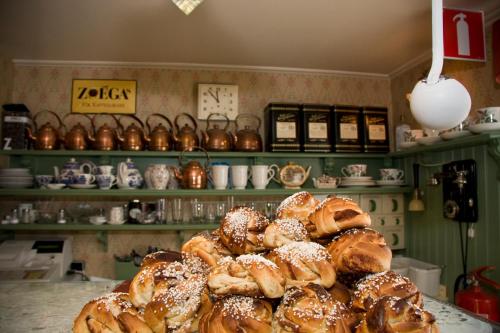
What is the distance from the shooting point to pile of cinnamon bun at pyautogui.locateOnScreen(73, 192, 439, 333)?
0.43 m

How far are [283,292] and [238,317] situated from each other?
0.08 metres

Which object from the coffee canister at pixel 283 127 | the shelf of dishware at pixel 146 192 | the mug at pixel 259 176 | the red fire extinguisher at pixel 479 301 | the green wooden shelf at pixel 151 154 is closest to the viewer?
the red fire extinguisher at pixel 479 301

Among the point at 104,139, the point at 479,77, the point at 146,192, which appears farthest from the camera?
the point at 104,139

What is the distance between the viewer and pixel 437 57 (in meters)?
0.86

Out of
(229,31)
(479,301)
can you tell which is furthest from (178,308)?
(229,31)

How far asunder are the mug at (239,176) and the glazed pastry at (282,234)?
1860mm

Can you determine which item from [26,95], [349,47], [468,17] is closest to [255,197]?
[349,47]

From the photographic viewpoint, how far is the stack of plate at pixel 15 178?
2.35m

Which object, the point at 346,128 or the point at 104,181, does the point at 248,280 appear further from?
the point at 346,128

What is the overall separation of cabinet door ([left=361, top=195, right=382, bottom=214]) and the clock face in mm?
1306

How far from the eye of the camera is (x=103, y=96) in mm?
2793

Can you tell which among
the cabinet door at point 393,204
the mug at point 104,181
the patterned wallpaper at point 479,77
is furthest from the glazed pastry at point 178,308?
the cabinet door at point 393,204

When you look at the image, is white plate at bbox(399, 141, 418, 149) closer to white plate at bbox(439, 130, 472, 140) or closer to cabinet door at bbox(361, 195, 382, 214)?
white plate at bbox(439, 130, 472, 140)

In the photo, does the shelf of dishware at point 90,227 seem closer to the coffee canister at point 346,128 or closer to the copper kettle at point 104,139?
the copper kettle at point 104,139
